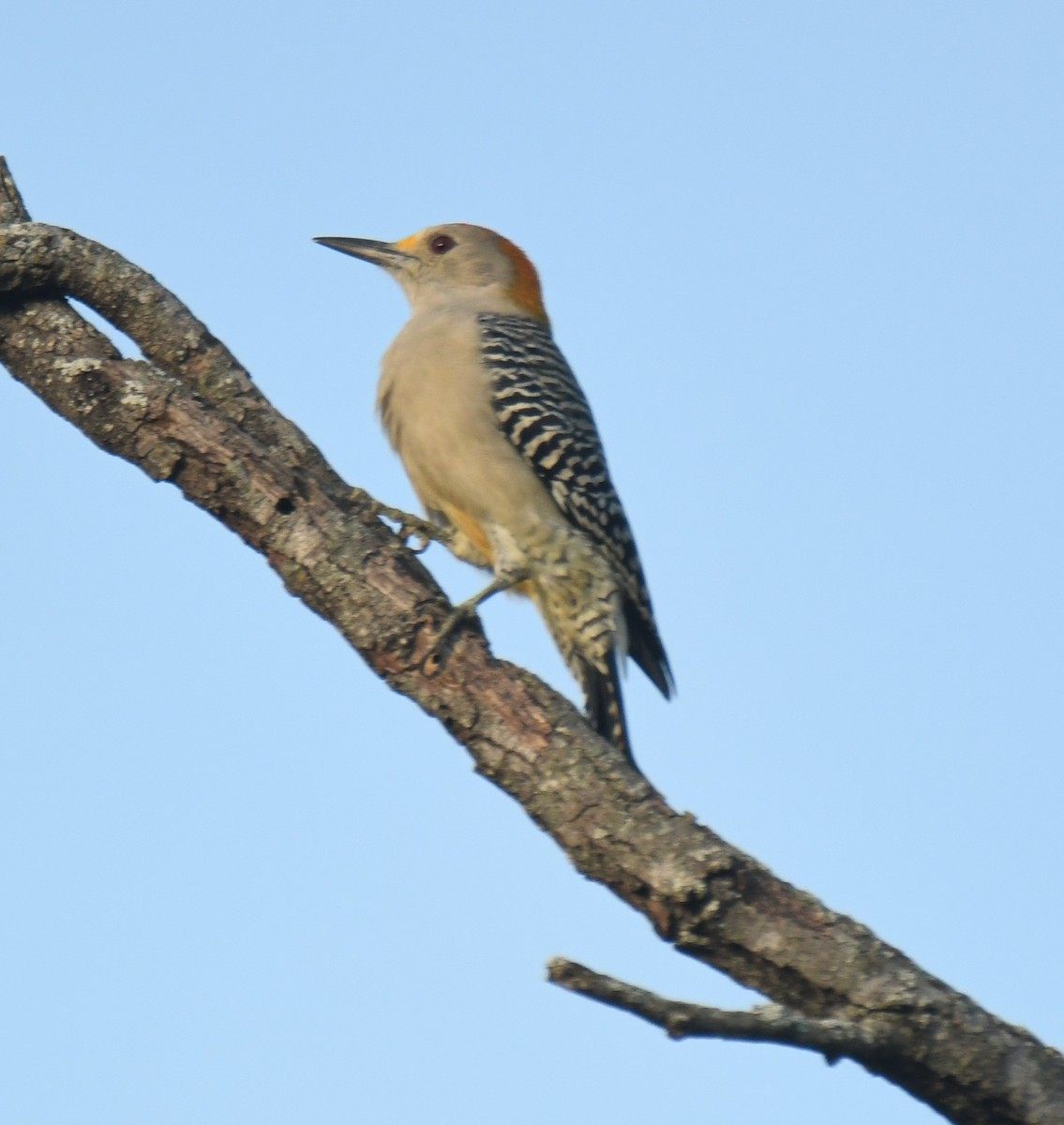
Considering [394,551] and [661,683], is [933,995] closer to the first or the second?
[394,551]

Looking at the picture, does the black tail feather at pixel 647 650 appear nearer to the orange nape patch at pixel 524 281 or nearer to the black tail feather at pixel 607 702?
the black tail feather at pixel 607 702

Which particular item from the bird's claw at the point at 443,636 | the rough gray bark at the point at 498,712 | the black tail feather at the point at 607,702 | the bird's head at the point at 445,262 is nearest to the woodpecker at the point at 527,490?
the black tail feather at the point at 607,702

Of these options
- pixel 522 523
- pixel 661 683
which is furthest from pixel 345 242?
pixel 661 683

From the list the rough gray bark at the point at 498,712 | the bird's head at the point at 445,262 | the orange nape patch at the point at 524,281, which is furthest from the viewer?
the orange nape patch at the point at 524,281

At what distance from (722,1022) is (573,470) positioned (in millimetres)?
4260

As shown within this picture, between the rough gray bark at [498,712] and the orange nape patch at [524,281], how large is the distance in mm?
3898

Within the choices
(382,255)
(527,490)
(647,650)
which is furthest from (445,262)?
(647,650)

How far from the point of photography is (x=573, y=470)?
7426 mm

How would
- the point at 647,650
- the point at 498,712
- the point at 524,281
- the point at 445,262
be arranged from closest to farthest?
the point at 498,712, the point at 647,650, the point at 445,262, the point at 524,281

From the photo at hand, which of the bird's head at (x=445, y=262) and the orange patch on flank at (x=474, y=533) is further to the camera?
the bird's head at (x=445, y=262)

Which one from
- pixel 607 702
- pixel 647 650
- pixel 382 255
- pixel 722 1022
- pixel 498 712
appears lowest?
pixel 722 1022

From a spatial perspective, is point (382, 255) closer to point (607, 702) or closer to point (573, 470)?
point (573, 470)

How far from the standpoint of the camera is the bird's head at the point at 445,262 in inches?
348

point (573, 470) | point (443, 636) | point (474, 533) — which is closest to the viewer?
point (443, 636)
